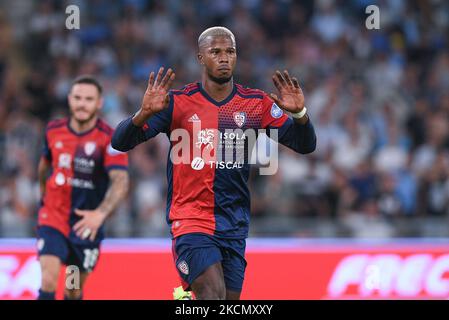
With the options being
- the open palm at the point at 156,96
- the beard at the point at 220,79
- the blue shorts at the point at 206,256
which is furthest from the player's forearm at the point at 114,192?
the open palm at the point at 156,96

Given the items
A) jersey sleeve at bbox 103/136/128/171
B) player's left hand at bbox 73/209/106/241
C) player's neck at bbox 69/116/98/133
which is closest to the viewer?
player's left hand at bbox 73/209/106/241

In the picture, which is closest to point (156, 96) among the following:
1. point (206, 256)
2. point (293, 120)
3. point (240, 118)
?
→ point (240, 118)

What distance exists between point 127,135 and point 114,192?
238 cm

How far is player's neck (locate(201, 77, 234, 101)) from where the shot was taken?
7.46 m

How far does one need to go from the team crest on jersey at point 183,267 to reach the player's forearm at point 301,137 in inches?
46.3

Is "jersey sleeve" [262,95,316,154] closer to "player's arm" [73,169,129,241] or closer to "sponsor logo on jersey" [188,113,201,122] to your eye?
"sponsor logo on jersey" [188,113,201,122]

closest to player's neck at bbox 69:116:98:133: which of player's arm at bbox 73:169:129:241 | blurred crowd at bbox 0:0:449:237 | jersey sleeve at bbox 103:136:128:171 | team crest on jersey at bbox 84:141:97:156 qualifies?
team crest on jersey at bbox 84:141:97:156

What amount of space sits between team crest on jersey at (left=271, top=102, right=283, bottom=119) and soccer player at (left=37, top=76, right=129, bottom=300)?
2417 millimetres

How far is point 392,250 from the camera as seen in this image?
11258mm

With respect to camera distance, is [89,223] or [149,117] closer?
[149,117]

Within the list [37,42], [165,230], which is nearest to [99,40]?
[37,42]

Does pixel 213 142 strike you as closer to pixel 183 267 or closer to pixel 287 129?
pixel 287 129

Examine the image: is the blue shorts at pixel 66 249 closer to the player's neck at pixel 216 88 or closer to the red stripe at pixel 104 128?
the red stripe at pixel 104 128

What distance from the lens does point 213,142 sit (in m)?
7.40
